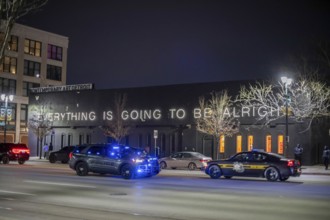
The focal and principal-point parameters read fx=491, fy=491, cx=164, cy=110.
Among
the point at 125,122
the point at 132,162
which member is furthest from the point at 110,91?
the point at 132,162

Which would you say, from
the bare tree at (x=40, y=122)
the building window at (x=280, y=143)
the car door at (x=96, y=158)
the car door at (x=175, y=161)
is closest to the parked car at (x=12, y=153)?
the car door at (x=175, y=161)

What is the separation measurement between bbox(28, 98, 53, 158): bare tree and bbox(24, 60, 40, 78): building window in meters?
22.1

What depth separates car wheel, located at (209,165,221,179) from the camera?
83.3 ft

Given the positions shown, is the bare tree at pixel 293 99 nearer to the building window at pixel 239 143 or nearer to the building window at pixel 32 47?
the building window at pixel 239 143

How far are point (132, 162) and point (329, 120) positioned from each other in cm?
2178

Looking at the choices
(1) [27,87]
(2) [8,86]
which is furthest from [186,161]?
(1) [27,87]

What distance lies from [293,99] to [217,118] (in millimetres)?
6637

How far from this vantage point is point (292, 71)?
1672 inches

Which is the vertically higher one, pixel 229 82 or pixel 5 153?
pixel 229 82

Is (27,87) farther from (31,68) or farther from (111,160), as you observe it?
(111,160)

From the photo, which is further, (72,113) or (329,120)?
(72,113)

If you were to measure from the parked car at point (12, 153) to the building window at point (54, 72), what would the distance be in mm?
43765

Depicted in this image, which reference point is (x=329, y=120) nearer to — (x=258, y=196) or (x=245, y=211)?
(x=258, y=196)

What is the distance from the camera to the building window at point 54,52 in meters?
82.9
